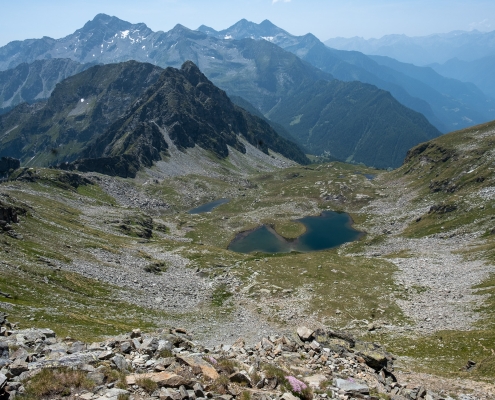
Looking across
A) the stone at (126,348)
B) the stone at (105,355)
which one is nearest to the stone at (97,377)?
the stone at (105,355)

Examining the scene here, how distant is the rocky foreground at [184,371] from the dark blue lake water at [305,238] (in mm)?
98437

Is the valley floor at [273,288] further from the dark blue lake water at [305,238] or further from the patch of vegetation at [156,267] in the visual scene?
the dark blue lake water at [305,238]

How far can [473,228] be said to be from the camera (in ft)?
330

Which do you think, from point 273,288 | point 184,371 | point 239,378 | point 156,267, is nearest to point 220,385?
point 239,378

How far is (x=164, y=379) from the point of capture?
1895cm

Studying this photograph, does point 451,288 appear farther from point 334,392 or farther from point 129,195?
point 129,195

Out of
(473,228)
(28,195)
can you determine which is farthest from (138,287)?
(473,228)

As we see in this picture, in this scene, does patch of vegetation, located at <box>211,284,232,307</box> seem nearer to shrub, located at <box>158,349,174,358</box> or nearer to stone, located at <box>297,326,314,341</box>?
stone, located at <box>297,326,314,341</box>

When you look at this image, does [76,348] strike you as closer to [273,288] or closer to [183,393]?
[183,393]

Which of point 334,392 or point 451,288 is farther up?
point 334,392

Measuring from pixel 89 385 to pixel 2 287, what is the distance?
3289 cm

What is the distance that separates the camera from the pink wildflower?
21719 mm

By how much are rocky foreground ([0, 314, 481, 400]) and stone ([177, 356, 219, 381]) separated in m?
0.06

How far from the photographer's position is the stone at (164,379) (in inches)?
739
